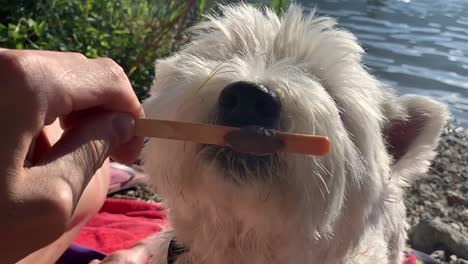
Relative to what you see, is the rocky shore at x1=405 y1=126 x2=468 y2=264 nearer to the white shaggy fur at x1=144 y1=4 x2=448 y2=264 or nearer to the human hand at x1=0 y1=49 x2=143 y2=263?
the white shaggy fur at x1=144 y1=4 x2=448 y2=264

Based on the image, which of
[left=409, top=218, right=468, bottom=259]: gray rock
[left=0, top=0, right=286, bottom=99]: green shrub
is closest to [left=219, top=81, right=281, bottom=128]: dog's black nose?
[left=0, top=0, right=286, bottom=99]: green shrub

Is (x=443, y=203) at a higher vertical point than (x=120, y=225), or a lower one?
lower

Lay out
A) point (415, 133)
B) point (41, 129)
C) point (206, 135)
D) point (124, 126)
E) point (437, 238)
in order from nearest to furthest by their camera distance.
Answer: point (41, 129), point (124, 126), point (206, 135), point (415, 133), point (437, 238)

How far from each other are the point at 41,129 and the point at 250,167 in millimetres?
707

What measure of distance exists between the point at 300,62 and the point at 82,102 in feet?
3.45

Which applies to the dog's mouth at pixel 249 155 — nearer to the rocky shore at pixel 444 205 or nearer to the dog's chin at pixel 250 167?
the dog's chin at pixel 250 167

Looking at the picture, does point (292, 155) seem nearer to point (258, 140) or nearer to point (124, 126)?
point (258, 140)

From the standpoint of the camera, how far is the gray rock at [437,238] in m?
4.95

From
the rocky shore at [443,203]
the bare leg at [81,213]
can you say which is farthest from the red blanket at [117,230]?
the bare leg at [81,213]

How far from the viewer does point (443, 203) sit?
613cm

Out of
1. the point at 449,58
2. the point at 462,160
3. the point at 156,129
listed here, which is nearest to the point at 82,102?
the point at 156,129

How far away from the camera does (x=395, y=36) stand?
12.1m

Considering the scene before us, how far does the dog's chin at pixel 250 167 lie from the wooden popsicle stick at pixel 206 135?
111 mm

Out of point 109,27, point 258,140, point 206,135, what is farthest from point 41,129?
point 109,27
